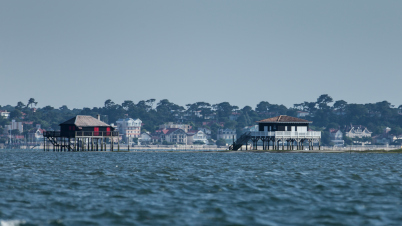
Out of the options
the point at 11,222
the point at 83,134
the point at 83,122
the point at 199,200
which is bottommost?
the point at 11,222

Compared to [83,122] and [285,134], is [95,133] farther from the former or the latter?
[285,134]

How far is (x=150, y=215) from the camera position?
85.6ft

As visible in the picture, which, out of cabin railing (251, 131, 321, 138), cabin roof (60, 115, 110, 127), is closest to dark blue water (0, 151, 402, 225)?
cabin railing (251, 131, 321, 138)

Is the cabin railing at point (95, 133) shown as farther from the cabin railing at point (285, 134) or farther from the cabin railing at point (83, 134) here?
the cabin railing at point (285, 134)

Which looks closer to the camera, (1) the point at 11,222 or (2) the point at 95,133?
(1) the point at 11,222

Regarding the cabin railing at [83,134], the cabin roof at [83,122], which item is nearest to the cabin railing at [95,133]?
the cabin railing at [83,134]

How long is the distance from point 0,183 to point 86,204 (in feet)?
39.0

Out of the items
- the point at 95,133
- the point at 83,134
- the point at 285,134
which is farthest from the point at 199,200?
the point at 95,133

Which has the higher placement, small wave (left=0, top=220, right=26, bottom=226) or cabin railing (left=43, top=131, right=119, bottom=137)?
cabin railing (left=43, top=131, right=119, bottom=137)

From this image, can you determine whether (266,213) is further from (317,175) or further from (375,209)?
(317,175)

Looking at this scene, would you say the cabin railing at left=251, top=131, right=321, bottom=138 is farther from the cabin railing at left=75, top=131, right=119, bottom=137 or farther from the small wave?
the small wave

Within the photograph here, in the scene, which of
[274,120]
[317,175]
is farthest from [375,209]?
[274,120]

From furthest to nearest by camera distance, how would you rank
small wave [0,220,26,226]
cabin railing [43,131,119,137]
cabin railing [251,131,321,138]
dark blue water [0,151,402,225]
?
cabin railing [43,131,119,137], cabin railing [251,131,321,138], dark blue water [0,151,402,225], small wave [0,220,26,226]

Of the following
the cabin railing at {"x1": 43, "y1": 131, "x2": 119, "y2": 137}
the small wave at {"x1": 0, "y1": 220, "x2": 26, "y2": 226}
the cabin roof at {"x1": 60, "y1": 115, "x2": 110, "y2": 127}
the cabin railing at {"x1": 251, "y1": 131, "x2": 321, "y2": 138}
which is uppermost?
the cabin roof at {"x1": 60, "y1": 115, "x2": 110, "y2": 127}
